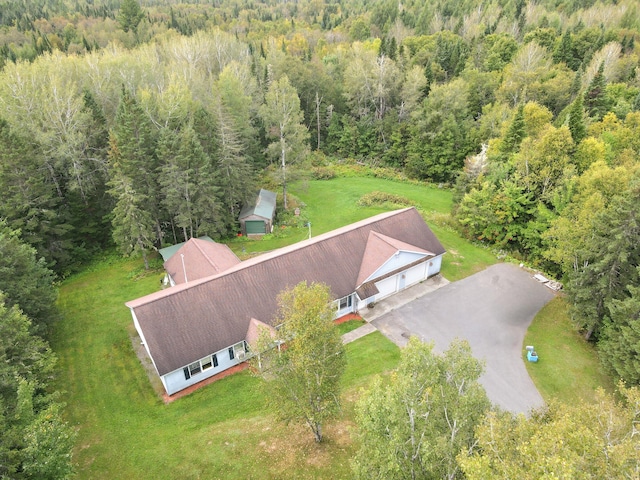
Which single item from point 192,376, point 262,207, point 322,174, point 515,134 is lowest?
point 322,174

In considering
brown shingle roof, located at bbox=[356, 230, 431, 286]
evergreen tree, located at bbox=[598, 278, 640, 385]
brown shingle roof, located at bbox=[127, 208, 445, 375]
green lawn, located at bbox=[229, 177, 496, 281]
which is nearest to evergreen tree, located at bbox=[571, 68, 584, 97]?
green lawn, located at bbox=[229, 177, 496, 281]

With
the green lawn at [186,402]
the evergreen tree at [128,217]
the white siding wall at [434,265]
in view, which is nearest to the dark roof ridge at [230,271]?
the green lawn at [186,402]

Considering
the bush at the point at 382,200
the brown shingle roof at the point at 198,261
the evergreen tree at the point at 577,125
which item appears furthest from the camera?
the bush at the point at 382,200

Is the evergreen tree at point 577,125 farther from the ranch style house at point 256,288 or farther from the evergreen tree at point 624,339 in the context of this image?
the evergreen tree at point 624,339

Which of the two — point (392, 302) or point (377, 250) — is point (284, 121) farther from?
point (392, 302)

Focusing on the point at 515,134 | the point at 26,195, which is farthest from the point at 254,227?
the point at 515,134

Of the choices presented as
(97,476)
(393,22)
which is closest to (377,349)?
(97,476)
